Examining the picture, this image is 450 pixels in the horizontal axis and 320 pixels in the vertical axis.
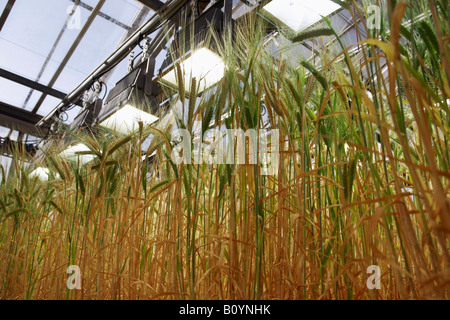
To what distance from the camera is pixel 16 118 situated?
4.72 m

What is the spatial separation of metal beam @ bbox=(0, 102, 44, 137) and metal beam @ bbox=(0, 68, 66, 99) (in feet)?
2.05

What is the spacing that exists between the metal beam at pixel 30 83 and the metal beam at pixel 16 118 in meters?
0.63

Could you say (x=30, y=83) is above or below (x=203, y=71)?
above

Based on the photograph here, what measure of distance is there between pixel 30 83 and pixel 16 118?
83 cm

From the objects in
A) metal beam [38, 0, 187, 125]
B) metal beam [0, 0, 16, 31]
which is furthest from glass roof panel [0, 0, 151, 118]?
→ metal beam [38, 0, 187, 125]

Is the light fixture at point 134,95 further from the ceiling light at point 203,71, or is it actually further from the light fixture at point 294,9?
the light fixture at point 294,9

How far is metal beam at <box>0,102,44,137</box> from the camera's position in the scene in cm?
459

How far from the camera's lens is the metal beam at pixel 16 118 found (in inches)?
181

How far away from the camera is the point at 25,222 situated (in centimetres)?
120

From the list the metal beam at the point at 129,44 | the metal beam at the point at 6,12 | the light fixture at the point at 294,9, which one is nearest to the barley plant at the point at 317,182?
the light fixture at the point at 294,9

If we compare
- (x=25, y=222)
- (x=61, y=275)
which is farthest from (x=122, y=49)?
(x=61, y=275)

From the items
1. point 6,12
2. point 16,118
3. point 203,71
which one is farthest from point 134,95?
point 16,118

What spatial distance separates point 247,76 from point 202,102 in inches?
5.1
